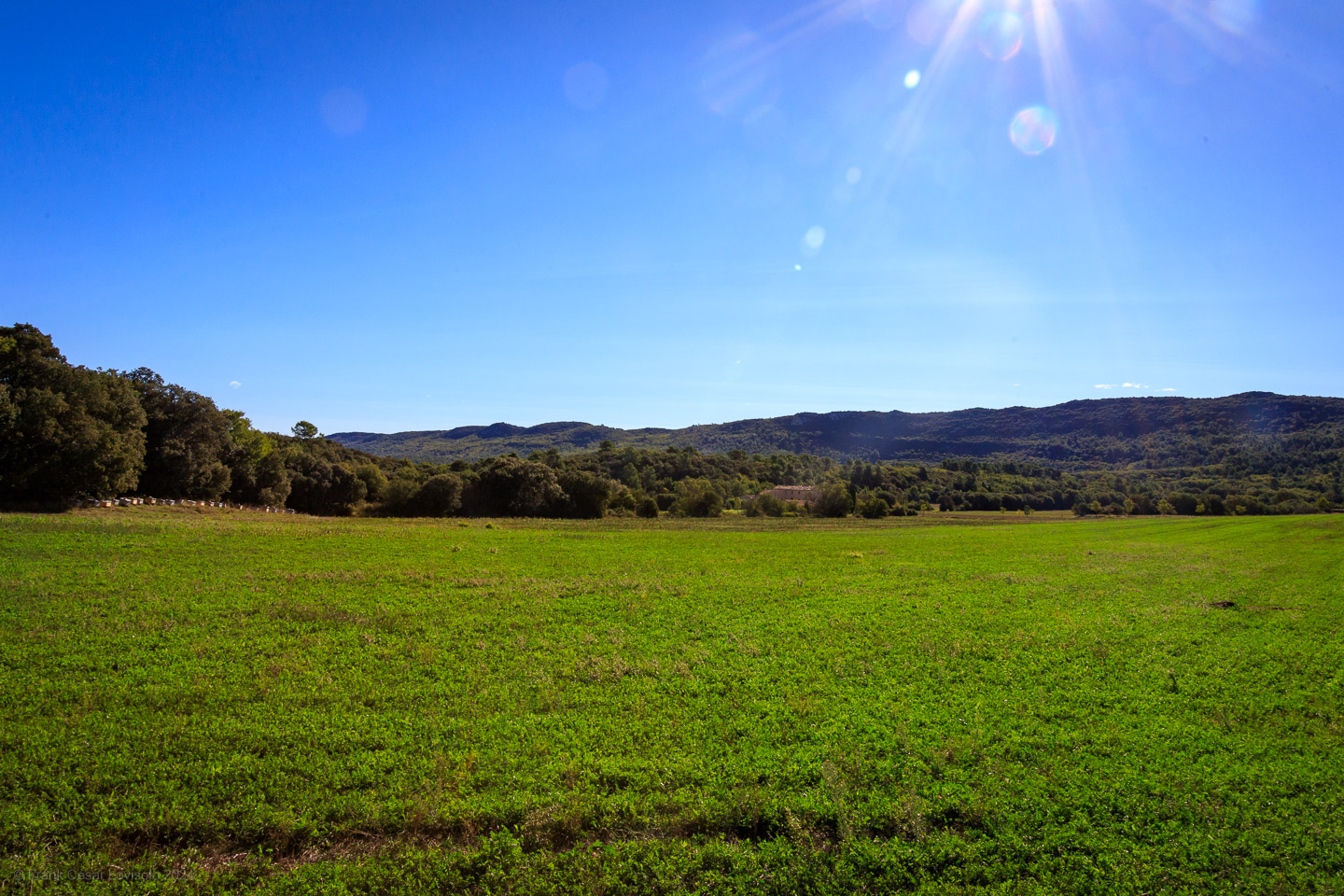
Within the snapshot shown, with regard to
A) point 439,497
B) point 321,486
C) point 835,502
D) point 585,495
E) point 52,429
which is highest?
point 52,429

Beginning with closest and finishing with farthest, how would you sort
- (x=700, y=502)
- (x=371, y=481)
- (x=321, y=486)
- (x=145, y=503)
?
(x=145, y=503), (x=321, y=486), (x=371, y=481), (x=700, y=502)

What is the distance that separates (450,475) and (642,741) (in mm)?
59813

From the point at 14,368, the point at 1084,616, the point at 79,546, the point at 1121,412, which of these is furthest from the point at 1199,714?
the point at 1121,412

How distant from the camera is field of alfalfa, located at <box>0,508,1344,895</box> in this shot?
6.25 meters

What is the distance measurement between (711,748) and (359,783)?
4.64 m

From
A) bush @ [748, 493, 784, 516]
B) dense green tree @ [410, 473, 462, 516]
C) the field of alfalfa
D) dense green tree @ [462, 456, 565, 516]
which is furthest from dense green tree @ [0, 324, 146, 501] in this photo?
bush @ [748, 493, 784, 516]

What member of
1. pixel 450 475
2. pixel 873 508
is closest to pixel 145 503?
pixel 450 475

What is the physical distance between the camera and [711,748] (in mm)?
8789

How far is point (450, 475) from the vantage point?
Answer: 64188mm

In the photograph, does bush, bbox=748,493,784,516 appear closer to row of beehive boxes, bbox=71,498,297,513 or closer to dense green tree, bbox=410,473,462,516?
→ dense green tree, bbox=410,473,462,516

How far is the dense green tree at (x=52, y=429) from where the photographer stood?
3064cm

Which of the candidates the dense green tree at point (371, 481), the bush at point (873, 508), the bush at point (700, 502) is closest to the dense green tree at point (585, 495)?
the bush at point (700, 502)

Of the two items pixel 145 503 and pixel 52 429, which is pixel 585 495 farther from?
pixel 52 429

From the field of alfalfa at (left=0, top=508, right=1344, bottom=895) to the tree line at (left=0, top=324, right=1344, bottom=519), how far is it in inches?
669
